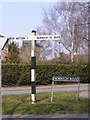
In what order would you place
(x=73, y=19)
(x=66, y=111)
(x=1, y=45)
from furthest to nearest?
(x=73, y=19) → (x=66, y=111) → (x=1, y=45)

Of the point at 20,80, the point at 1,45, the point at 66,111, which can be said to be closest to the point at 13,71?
the point at 20,80

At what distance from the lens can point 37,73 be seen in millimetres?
20453

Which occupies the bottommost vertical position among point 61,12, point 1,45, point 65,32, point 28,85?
point 28,85

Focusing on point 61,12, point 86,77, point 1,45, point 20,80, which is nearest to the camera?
point 1,45

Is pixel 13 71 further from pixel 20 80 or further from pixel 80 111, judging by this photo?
pixel 80 111

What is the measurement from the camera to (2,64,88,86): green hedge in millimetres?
20031

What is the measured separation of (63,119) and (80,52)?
27.1m

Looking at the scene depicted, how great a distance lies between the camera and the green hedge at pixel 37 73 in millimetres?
20031

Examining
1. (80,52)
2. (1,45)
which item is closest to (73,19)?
(80,52)

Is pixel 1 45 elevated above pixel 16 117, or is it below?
above

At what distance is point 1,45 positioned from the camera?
5.68 m

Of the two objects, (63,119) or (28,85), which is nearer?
(63,119)

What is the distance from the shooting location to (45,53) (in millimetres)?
32844

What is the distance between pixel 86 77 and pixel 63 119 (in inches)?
594
